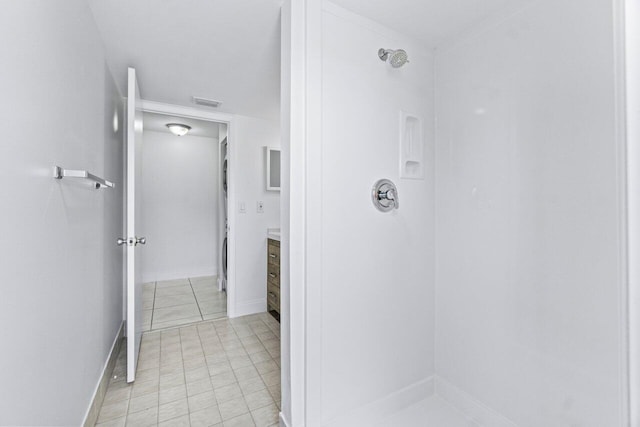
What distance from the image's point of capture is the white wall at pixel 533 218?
1.17 metres

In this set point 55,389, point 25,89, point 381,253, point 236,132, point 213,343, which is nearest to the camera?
point 25,89

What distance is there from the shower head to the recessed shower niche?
0.27 metres

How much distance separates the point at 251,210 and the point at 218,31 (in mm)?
1876

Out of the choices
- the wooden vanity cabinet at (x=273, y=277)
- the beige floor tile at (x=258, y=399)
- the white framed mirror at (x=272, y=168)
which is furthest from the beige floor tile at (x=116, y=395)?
the white framed mirror at (x=272, y=168)

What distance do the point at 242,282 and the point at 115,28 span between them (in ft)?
7.83

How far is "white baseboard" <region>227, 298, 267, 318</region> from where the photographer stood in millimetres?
3105

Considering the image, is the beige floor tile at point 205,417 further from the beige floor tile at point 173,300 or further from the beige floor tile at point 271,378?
the beige floor tile at point 173,300

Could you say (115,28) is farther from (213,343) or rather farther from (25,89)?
(213,343)

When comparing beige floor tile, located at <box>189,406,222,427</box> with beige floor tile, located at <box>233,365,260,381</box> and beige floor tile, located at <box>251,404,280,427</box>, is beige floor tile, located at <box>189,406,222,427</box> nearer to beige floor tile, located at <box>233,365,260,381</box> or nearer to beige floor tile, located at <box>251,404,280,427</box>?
beige floor tile, located at <box>251,404,280,427</box>

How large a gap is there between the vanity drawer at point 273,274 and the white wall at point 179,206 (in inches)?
75.2

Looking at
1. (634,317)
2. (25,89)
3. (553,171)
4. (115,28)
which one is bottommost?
(634,317)

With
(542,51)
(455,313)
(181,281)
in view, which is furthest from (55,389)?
(181,281)

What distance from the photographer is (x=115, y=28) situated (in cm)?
166

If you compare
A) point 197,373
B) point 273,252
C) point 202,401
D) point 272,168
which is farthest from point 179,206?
point 202,401
